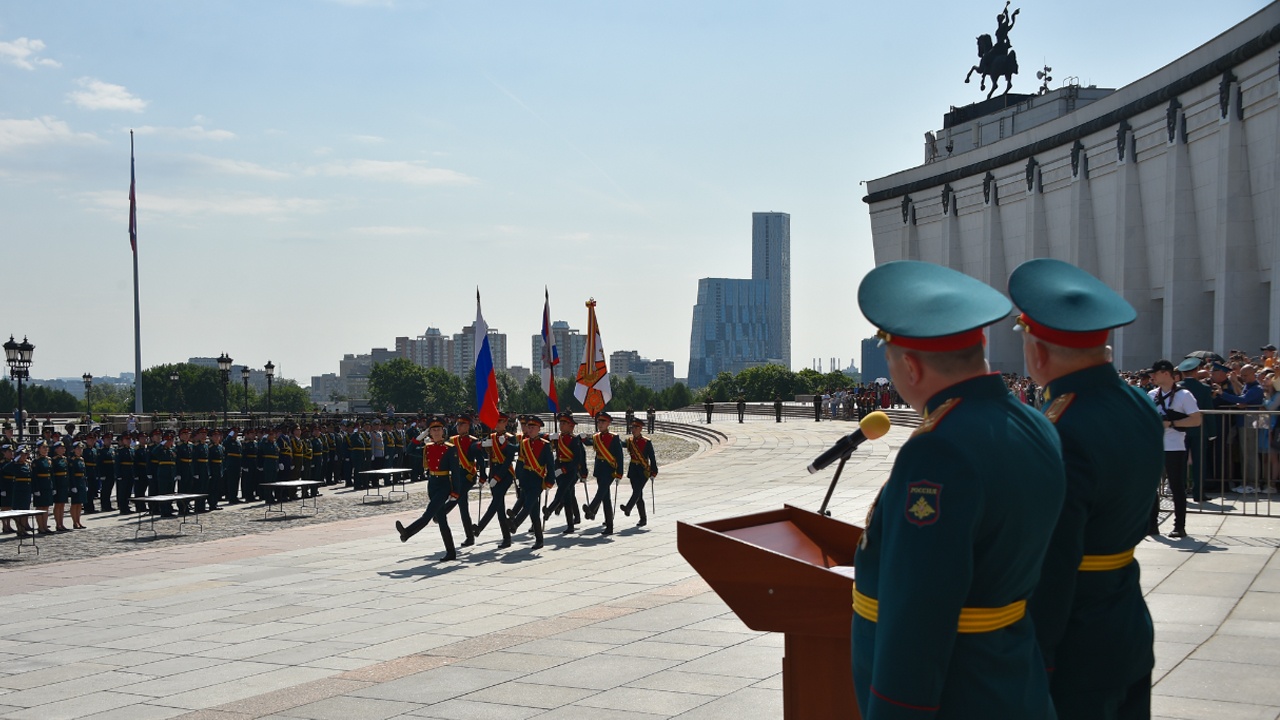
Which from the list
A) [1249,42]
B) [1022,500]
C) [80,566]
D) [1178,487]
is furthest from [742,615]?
[1249,42]

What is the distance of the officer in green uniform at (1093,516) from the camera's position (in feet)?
10.8

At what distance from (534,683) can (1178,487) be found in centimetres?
774

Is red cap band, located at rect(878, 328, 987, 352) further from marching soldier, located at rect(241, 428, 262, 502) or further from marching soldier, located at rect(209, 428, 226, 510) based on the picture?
marching soldier, located at rect(241, 428, 262, 502)

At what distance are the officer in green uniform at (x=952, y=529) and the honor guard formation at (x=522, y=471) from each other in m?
11.0

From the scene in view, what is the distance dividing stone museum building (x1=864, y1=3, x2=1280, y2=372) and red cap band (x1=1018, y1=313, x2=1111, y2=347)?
3132 centimetres

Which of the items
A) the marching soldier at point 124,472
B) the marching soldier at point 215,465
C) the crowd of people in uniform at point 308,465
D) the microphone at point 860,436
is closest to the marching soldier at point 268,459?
the crowd of people in uniform at point 308,465

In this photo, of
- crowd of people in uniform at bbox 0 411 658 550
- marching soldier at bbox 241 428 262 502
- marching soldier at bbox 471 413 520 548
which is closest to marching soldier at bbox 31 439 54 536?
crowd of people in uniform at bbox 0 411 658 550

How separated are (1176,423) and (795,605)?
9.92 meters

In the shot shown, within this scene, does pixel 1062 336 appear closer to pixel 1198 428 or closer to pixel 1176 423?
pixel 1176 423

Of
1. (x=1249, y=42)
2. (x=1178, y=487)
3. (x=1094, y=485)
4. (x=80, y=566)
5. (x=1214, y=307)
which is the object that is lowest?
(x=80, y=566)

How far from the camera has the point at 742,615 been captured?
3.32m

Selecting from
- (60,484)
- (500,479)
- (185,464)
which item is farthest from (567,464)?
(185,464)

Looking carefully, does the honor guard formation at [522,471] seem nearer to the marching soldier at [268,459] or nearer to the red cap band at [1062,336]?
the marching soldier at [268,459]

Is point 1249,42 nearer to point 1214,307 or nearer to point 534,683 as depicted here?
point 1214,307
